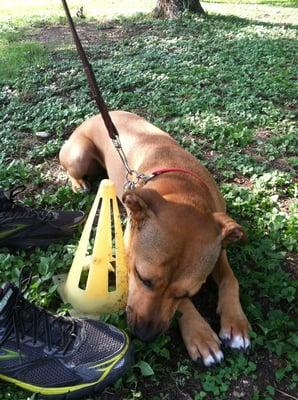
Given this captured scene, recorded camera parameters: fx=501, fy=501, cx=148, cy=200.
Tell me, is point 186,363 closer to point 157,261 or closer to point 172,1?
point 157,261

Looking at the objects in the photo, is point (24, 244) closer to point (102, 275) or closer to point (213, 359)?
point (102, 275)

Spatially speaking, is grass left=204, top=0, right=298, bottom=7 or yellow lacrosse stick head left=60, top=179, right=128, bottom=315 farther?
grass left=204, top=0, right=298, bottom=7

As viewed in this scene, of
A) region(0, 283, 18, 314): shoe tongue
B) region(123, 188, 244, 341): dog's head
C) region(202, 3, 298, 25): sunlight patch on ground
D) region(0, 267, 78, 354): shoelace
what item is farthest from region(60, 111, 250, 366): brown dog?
region(202, 3, 298, 25): sunlight patch on ground

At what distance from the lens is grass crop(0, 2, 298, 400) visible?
282 centimetres

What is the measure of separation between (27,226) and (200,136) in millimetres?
2460

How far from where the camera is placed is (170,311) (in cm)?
282

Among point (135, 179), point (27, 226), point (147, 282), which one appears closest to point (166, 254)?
point (147, 282)

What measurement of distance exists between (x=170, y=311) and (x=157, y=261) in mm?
314

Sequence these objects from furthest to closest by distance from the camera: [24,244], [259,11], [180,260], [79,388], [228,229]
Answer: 1. [259,11]
2. [24,244]
3. [228,229]
4. [180,260]
5. [79,388]

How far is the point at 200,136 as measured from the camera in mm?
5559

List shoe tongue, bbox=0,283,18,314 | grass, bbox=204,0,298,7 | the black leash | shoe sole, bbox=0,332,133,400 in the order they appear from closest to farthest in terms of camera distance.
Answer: shoe sole, bbox=0,332,133,400, shoe tongue, bbox=0,283,18,314, the black leash, grass, bbox=204,0,298,7

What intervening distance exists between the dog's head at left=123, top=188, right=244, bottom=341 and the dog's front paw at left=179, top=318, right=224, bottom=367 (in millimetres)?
183

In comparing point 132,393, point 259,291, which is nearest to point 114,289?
point 132,393

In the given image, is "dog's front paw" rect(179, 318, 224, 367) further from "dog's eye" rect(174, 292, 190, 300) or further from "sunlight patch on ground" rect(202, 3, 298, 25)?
"sunlight patch on ground" rect(202, 3, 298, 25)
